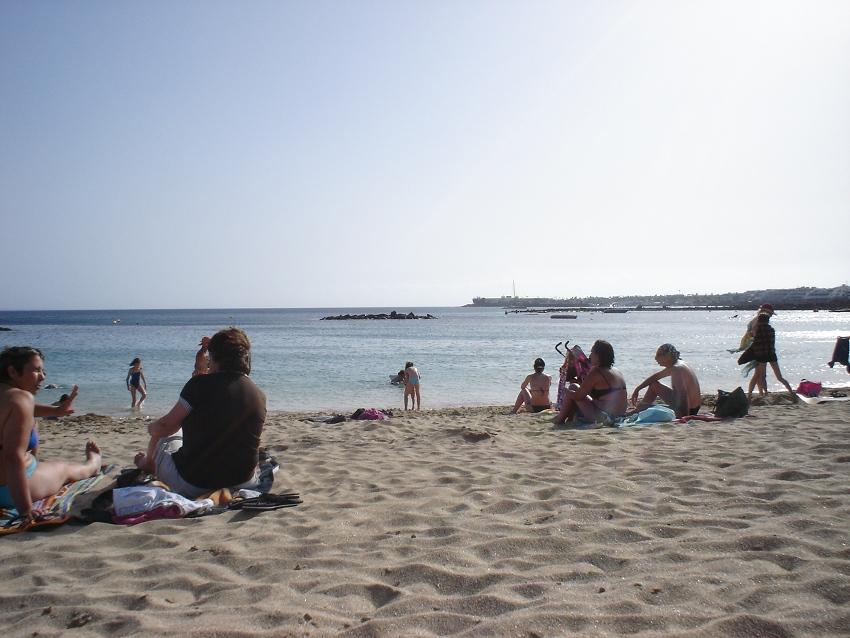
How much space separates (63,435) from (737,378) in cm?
1975

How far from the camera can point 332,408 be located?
48.3 feet

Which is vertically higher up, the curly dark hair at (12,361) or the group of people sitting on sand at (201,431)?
the curly dark hair at (12,361)

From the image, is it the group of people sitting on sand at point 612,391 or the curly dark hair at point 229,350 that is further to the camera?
the group of people sitting on sand at point 612,391

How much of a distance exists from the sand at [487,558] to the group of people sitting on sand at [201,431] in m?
0.46

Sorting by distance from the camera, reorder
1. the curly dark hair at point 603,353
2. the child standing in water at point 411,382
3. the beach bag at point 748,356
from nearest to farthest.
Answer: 1. the curly dark hair at point 603,353
2. the beach bag at point 748,356
3. the child standing in water at point 411,382

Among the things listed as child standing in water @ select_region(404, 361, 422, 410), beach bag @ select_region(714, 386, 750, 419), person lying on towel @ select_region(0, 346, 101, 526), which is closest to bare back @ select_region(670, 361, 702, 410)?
beach bag @ select_region(714, 386, 750, 419)

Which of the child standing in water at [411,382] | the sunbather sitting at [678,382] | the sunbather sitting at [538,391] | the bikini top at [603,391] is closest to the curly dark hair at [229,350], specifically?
the bikini top at [603,391]

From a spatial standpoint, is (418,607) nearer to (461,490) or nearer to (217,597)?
(217,597)

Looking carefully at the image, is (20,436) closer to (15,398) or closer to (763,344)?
(15,398)

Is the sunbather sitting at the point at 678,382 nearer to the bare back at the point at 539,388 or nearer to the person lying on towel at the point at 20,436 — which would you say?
the bare back at the point at 539,388

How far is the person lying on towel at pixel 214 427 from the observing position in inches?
165

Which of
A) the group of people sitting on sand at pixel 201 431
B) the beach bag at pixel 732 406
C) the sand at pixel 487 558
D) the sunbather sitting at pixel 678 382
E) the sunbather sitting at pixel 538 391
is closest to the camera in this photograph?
the sand at pixel 487 558

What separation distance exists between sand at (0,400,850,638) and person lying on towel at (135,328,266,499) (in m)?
0.46

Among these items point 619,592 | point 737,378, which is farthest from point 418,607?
point 737,378
